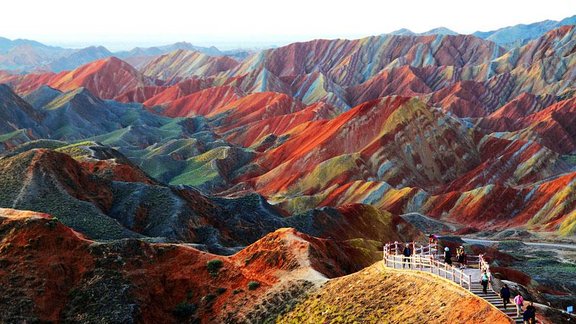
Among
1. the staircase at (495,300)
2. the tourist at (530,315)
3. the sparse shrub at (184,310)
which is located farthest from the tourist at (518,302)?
the sparse shrub at (184,310)

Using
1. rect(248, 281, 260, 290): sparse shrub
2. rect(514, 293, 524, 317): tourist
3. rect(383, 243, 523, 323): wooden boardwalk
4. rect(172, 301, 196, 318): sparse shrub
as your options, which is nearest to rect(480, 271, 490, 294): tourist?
rect(383, 243, 523, 323): wooden boardwalk

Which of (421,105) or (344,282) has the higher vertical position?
(344,282)

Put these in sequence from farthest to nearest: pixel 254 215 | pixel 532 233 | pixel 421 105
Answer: pixel 421 105 → pixel 532 233 → pixel 254 215

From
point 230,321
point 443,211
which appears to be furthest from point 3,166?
point 443,211

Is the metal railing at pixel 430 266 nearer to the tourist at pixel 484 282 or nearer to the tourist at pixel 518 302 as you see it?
the tourist at pixel 484 282

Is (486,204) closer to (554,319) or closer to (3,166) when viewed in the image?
(3,166)
